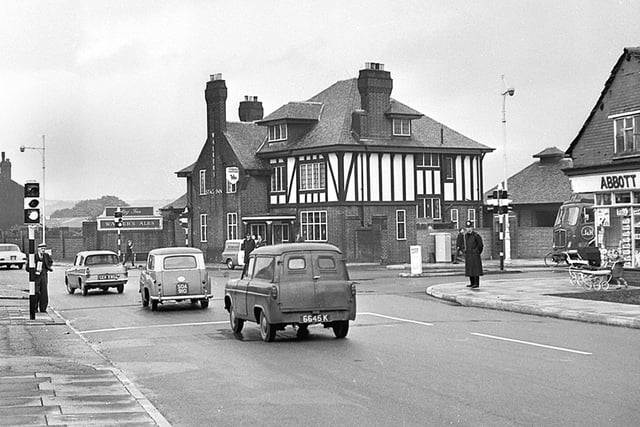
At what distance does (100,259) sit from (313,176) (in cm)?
2641

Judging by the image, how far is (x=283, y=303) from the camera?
16938mm

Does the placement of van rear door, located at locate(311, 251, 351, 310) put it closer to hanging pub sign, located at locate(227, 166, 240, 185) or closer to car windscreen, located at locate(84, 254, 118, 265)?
car windscreen, located at locate(84, 254, 118, 265)

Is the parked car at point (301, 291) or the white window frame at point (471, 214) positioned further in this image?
the white window frame at point (471, 214)

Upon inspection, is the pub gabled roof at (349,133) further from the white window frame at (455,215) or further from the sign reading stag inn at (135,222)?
the sign reading stag inn at (135,222)

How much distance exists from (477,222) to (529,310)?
4207 cm

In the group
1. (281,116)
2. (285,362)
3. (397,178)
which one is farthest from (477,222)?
(285,362)

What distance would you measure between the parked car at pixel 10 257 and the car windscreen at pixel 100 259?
2910 cm

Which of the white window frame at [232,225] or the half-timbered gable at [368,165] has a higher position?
the half-timbered gable at [368,165]

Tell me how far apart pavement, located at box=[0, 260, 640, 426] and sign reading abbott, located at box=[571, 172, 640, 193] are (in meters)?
3.73

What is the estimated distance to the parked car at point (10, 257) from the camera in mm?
61594

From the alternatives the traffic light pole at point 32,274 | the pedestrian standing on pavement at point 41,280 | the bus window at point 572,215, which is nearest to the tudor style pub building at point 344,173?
the bus window at point 572,215

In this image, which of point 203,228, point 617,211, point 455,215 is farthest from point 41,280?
point 203,228

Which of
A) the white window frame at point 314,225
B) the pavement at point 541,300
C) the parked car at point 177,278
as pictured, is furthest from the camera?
the white window frame at point 314,225

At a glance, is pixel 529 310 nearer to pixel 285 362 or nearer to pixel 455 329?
pixel 455 329
